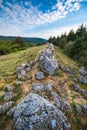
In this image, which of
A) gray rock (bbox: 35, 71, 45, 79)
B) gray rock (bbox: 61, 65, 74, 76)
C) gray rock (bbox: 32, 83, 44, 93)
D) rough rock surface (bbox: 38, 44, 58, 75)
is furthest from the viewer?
gray rock (bbox: 61, 65, 74, 76)

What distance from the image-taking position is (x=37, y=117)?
1132 inches

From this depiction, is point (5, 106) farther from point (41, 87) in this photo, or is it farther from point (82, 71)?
point (82, 71)

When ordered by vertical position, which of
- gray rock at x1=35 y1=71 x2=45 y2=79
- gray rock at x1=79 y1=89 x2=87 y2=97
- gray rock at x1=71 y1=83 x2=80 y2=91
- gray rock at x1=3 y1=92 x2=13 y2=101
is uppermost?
gray rock at x1=35 y1=71 x2=45 y2=79

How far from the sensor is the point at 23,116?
95.8ft

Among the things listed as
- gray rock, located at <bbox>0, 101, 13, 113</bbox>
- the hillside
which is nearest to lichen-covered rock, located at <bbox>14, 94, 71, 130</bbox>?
the hillside

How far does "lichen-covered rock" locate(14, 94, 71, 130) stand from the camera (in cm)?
2836

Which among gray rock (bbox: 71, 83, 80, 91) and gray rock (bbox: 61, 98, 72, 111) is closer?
gray rock (bbox: 61, 98, 72, 111)

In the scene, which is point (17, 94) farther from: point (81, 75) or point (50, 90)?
point (81, 75)

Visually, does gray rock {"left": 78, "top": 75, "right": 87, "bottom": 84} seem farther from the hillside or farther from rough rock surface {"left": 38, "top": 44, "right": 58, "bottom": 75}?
rough rock surface {"left": 38, "top": 44, "right": 58, "bottom": 75}

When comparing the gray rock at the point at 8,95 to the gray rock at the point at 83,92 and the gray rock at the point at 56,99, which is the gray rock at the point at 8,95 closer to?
the gray rock at the point at 56,99

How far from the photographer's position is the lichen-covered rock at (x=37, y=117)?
28359mm

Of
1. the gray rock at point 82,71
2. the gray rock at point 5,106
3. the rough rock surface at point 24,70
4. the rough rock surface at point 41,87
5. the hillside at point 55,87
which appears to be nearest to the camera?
the gray rock at point 5,106

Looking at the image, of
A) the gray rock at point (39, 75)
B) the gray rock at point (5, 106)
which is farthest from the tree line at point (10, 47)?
the gray rock at point (5, 106)

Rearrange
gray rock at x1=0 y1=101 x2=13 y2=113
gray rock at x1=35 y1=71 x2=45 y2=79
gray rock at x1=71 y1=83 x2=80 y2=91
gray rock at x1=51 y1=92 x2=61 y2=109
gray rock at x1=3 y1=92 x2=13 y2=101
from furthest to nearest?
gray rock at x1=71 y1=83 x2=80 y2=91, gray rock at x1=35 y1=71 x2=45 y2=79, gray rock at x1=3 y1=92 x2=13 y2=101, gray rock at x1=51 y1=92 x2=61 y2=109, gray rock at x1=0 y1=101 x2=13 y2=113
